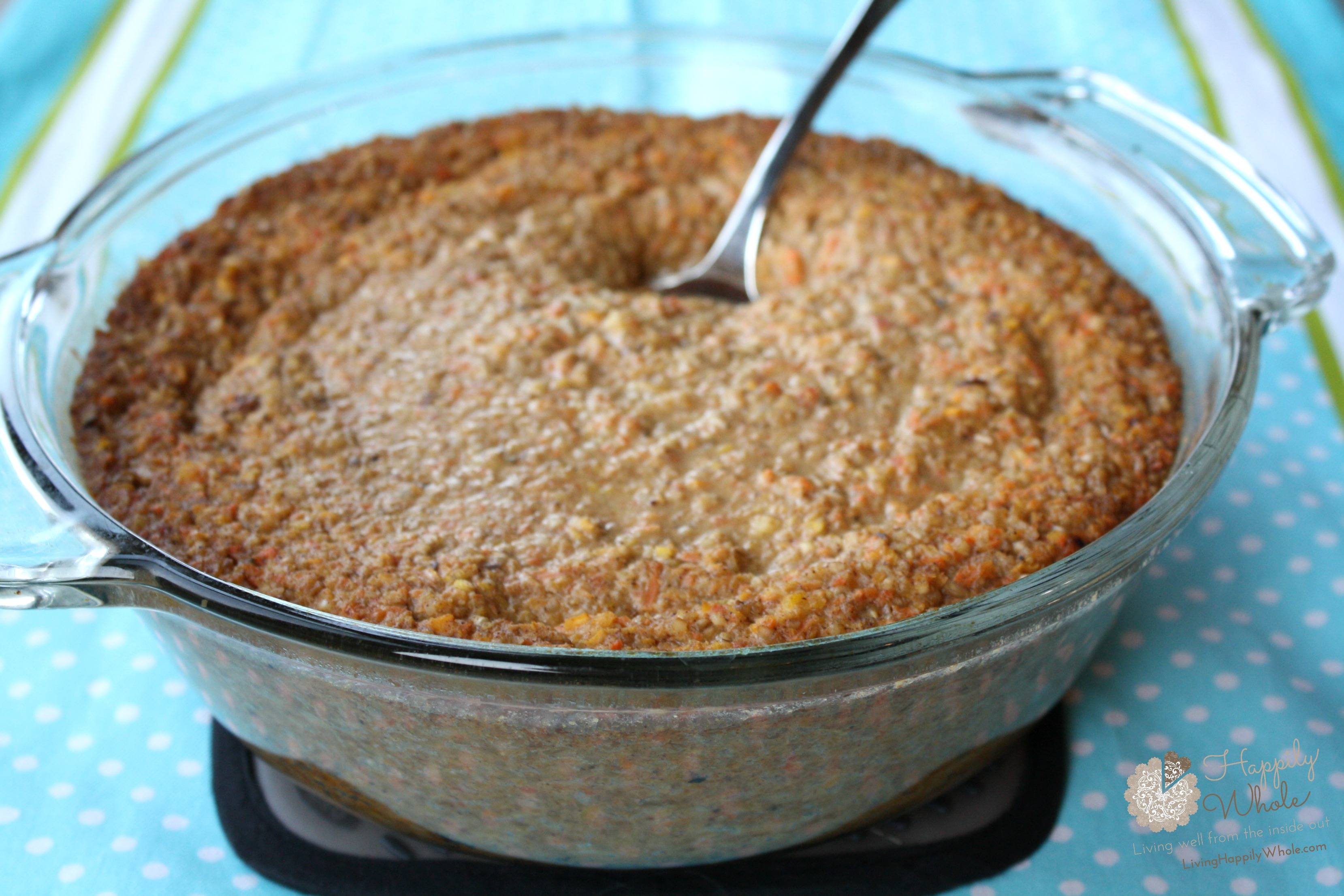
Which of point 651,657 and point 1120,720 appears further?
point 1120,720

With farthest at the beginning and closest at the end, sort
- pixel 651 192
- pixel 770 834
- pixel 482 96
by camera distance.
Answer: pixel 482 96 → pixel 651 192 → pixel 770 834

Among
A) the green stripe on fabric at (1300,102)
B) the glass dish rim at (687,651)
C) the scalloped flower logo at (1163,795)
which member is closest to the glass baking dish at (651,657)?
the glass dish rim at (687,651)

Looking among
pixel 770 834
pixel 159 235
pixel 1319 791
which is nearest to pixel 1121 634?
pixel 1319 791

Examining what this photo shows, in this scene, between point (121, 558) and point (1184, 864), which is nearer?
point (121, 558)

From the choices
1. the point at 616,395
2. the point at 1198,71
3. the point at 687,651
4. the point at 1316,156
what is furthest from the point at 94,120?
the point at 1316,156

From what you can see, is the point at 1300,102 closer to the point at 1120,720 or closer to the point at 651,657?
the point at 1120,720

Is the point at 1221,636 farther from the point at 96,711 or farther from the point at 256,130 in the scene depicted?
the point at 256,130
